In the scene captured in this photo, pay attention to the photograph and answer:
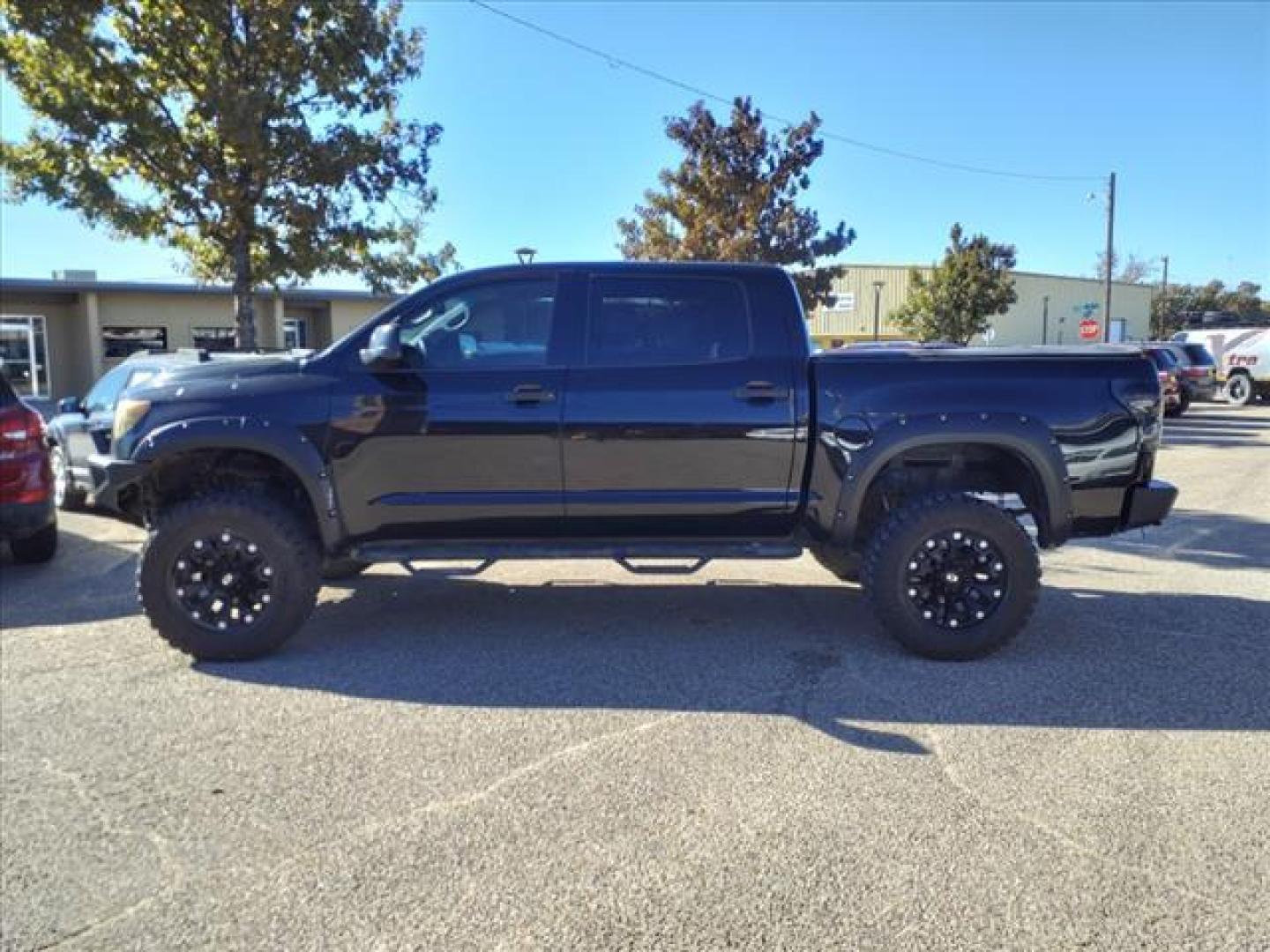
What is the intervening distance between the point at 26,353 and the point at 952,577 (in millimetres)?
26828

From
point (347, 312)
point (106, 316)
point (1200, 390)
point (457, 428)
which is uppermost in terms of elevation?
point (347, 312)

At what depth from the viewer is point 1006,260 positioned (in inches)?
1433

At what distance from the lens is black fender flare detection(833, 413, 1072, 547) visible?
4.95 m

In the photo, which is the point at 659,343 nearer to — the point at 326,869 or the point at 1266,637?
the point at 326,869

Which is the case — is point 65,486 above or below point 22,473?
below

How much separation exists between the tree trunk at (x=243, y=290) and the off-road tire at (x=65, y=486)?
9.81 ft

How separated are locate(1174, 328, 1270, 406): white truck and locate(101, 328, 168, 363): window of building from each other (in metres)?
28.9

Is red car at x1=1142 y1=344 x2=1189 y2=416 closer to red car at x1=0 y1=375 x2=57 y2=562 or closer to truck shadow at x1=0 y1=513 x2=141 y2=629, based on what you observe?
truck shadow at x1=0 y1=513 x2=141 y2=629

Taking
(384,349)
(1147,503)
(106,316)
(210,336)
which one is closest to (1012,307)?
(210,336)

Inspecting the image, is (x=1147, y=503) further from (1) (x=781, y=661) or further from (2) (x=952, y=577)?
(1) (x=781, y=661)

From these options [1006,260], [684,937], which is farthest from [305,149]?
[1006,260]

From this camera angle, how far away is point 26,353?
992 inches

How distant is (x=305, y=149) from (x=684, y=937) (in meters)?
12.3

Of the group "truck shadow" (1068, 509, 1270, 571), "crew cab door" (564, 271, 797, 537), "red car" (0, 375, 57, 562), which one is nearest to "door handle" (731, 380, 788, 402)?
"crew cab door" (564, 271, 797, 537)
